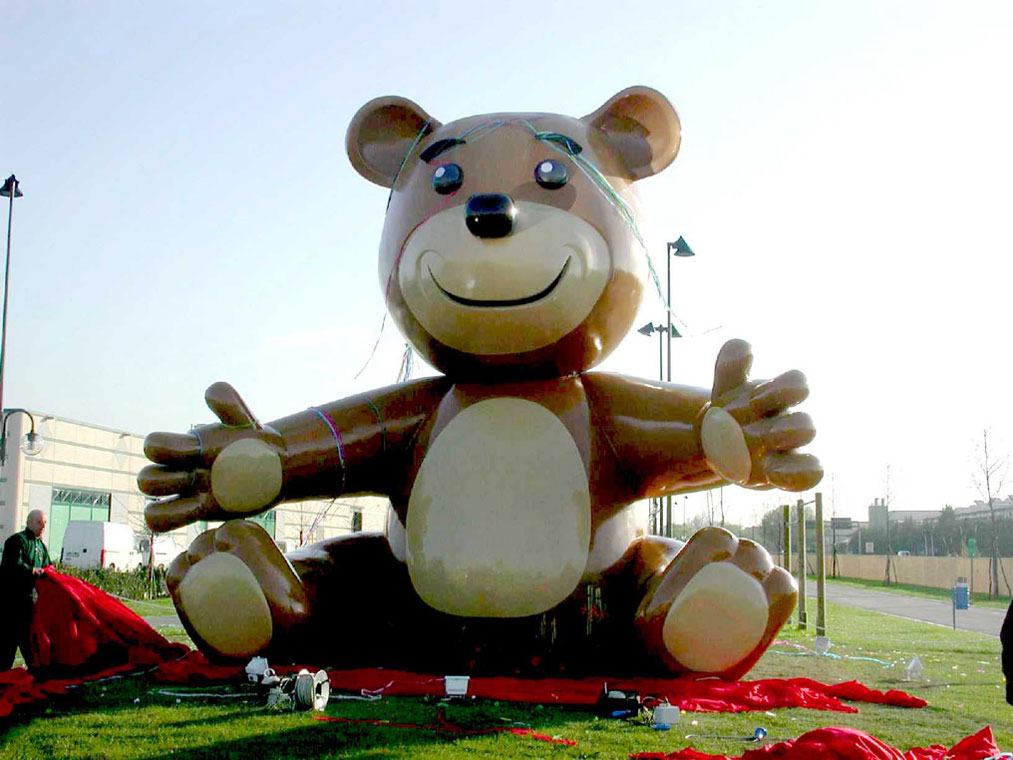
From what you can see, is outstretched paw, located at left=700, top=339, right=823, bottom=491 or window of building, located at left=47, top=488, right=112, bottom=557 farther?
window of building, located at left=47, top=488, right=112, bottom=557

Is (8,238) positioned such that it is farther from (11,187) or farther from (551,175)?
(551,175)

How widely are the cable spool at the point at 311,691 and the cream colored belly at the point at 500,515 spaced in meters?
0.89

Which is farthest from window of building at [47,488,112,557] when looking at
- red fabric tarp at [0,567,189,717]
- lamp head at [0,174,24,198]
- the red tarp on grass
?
the red tarp on grass

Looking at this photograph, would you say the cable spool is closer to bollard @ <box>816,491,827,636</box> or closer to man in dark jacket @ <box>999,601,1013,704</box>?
man in dark jacket @ <box>999,601,1013,704</box>

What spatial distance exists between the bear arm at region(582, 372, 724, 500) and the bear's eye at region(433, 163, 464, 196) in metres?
1.41

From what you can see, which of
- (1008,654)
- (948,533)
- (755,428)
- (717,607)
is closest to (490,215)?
(755,428)

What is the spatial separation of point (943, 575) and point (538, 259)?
30.0m

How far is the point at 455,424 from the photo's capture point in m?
5.69

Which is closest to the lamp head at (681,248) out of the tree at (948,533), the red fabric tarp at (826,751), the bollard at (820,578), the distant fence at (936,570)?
the bollard at (820,578)

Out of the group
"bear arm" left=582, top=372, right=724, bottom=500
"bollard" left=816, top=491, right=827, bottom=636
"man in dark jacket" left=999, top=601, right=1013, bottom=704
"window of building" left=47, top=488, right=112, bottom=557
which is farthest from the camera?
"window of building" left=47, top=488, right=112, bottom=557

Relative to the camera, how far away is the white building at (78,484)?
22031 millimetres

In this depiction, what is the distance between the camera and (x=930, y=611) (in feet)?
61.7

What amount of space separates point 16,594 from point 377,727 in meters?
3.08

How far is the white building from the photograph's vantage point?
2203 cm
